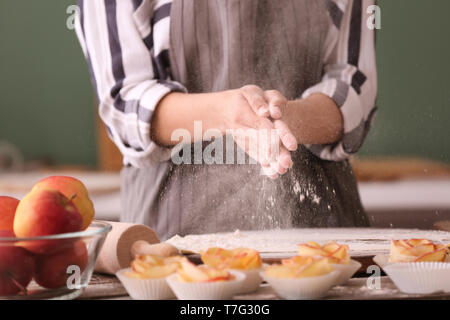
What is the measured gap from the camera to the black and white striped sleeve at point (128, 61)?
0.57 meters

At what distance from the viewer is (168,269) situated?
35cm

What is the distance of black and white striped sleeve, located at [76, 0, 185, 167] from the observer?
1.88 feet

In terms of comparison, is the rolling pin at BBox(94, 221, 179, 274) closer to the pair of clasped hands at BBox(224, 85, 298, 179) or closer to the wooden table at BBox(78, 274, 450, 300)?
the wooden table at BBox(78, 274, 450, 300)

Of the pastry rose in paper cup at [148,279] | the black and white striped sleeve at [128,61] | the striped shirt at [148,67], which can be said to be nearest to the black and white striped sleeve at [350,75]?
the striped shirt at [148,67]

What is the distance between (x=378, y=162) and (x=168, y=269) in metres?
0.29

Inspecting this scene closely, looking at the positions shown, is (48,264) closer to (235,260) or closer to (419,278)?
(235,260)

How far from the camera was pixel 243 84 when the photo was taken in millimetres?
563

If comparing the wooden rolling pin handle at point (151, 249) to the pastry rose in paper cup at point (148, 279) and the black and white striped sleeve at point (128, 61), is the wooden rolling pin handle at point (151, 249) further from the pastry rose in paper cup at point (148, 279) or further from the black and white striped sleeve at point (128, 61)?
the black and white striped sleeve at point (128, 61)

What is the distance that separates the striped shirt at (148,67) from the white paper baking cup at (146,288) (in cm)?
23

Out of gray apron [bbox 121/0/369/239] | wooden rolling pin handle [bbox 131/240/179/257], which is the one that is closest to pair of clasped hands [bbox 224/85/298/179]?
gray apron [bbox 121/0/369/239]

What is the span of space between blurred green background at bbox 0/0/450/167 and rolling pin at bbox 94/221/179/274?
22 cm

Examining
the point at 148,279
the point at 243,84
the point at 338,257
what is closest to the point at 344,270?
the point at 338,257

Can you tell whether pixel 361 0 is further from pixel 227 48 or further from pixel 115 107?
pixel 115 107

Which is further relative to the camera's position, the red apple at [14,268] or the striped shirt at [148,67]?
the striped shirt at [148,67]
